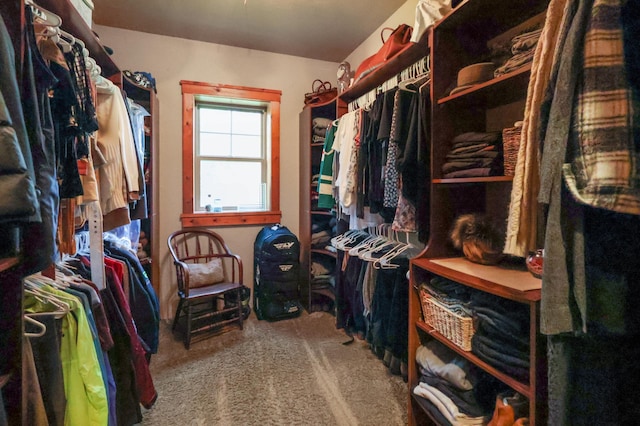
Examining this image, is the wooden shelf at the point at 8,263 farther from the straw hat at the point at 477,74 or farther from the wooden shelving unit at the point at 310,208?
the wooden shelving unit at the point at 310,208

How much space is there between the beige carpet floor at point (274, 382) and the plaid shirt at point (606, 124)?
148cm

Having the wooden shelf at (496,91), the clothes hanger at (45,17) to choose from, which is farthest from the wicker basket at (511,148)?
the clothes hanger at (45,17)

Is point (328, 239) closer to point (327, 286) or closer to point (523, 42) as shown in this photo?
point (327, 286)

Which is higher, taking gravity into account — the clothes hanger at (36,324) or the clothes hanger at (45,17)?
the clothes hanger at (45,17)

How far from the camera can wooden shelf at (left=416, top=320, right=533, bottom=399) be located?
1.00m

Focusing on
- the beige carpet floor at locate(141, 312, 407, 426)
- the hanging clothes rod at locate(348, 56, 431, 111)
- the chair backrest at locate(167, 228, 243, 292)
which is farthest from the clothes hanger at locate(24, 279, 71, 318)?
the hanging clothes rod at locate(348, 56, 431, 111)

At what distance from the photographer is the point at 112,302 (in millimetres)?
1441

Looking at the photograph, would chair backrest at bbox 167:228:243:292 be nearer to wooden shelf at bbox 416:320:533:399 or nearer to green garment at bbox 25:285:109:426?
green garment at bbox 25:285:109:426

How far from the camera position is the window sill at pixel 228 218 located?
116 inches

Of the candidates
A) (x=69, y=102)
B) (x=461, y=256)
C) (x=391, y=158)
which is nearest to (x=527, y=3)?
(x=391, y=158)

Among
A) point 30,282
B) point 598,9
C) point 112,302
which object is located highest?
point 598,9

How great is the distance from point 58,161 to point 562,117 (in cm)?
156

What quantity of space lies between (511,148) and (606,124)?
0.51m

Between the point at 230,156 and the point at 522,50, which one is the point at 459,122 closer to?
the point at 522,50
